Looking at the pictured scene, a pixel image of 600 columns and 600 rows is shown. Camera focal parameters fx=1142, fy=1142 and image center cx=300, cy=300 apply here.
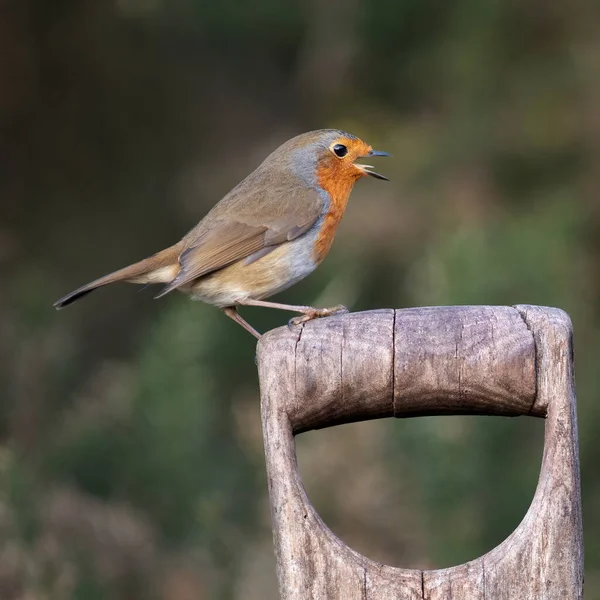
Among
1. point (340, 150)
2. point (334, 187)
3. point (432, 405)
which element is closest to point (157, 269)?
point (334, 187)

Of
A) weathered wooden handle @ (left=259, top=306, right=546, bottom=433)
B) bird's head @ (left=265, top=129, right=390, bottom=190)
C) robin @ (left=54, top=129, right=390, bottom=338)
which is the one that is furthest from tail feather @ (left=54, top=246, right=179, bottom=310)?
weathered wooden handle @ (left=259, top=306, right=546, bottom=433)

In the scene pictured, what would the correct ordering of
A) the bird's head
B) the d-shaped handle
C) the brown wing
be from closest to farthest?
the d-shaped handle → the brown wing → the bird's head

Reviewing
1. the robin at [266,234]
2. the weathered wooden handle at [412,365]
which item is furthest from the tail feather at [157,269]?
the weathered wooden handle at [412,365]

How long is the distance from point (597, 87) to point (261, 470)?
361cm

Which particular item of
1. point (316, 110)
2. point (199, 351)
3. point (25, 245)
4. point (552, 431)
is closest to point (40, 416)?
point (199, 351)

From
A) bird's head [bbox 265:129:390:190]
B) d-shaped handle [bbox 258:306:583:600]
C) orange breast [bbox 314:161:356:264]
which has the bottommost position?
d-shaped handle [bbox 258:306:583:600]

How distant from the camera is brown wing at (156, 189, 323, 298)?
174 inches

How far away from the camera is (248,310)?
721 cm

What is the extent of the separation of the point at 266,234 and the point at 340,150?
0.57m

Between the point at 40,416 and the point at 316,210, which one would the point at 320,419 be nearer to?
the point at 316,210

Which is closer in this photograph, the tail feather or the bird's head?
the tail feather

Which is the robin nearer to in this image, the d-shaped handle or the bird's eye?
the bird's eye

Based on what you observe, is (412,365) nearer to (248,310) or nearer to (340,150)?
(340,150)

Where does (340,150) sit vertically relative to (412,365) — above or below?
above
